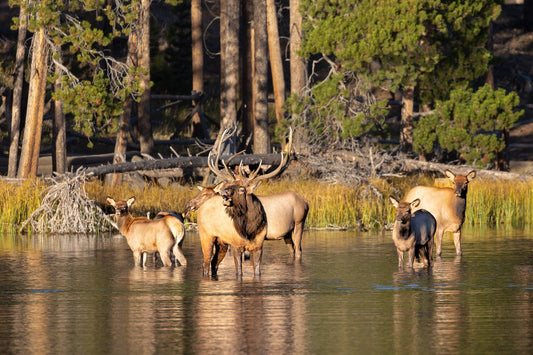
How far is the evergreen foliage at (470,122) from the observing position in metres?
29.6

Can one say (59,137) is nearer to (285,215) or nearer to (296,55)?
(296,55)

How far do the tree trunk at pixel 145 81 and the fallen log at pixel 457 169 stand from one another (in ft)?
23.9

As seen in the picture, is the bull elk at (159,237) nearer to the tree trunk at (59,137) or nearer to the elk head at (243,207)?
the elk head at (243,207)

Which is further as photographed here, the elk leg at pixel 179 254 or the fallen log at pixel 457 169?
the fallen log at pixel 457 169

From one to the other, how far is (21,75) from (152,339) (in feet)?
73.0

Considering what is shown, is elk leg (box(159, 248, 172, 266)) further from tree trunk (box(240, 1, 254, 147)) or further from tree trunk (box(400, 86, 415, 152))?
tree trunk (box(240, 1, 254, 147))

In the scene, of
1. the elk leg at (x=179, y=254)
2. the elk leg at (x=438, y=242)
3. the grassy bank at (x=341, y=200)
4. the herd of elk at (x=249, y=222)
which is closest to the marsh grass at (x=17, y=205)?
the grassy bank at (x=341, y=200)

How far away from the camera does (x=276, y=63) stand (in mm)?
34250

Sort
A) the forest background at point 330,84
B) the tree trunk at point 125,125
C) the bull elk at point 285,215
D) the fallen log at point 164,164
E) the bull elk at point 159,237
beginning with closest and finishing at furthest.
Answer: the bull elk at point 159,237
the bull elk at point 285,215
the fallen log at point 164,164
the forest background at point 330,84
the tree trunk at point 125,125

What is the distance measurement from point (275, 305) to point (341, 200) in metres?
12.9

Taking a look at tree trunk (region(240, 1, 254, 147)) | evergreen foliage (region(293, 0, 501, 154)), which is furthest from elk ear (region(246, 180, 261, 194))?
tree trunk (region(240, 1, 254, 147))

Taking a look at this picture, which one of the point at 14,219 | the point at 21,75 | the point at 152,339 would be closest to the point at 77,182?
the point at 14,219

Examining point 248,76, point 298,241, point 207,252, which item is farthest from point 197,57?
point 207,252

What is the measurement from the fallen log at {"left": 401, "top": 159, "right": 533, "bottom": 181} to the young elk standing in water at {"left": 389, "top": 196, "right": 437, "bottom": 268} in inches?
437
